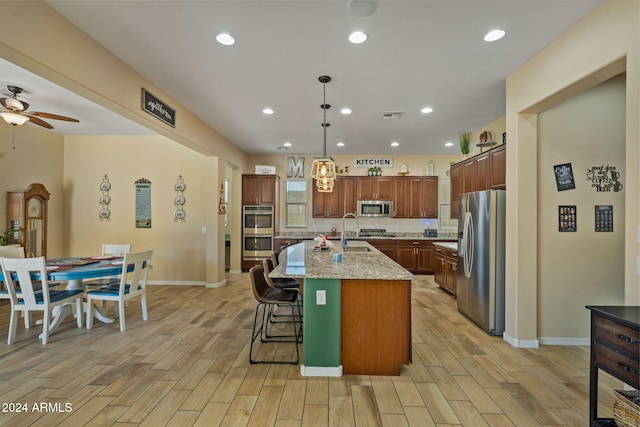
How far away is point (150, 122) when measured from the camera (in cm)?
357

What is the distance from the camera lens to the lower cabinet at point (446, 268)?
5027mm

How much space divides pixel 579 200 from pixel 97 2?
15.1ft

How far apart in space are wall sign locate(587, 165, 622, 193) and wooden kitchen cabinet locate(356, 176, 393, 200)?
4.29m

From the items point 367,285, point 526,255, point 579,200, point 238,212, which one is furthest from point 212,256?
point 579,200

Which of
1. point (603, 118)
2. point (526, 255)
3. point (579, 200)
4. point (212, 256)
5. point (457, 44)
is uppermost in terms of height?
point (457, 44)

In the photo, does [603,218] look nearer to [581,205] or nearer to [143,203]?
[581,205]

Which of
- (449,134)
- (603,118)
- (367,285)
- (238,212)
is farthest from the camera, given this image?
(238,212)

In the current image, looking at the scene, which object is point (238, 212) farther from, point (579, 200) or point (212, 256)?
point (579, 200)

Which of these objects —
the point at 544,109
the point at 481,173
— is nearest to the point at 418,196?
the point at 481,173

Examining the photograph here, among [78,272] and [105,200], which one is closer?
[78,272]

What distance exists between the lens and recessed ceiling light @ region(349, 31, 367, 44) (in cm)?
250

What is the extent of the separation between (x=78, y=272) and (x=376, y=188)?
19.0ft

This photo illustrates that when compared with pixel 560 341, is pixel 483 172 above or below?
above

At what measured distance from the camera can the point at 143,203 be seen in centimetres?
590
